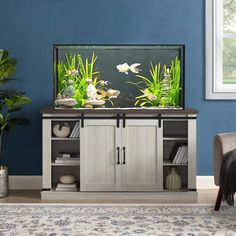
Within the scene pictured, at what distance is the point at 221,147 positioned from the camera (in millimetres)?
4270

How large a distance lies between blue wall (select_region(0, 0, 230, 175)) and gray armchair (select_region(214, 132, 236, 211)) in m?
0.97

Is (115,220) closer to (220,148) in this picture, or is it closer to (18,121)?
(220,148)

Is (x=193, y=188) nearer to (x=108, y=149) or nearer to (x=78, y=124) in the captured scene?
(x=108, y=149)

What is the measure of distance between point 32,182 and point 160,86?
1479mm

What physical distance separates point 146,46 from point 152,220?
1585 millimetres

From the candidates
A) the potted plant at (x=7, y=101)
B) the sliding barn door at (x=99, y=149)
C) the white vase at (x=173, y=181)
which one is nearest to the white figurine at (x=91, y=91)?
the sliding barn door at (x=99, y=149)

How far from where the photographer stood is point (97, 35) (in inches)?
207

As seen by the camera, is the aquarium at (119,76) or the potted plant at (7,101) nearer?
the potted plant at (7,101)

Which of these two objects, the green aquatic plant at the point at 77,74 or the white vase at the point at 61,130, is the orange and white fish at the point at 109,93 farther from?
the white vase at the point at 61,130

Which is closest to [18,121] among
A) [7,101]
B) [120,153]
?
[7,101]

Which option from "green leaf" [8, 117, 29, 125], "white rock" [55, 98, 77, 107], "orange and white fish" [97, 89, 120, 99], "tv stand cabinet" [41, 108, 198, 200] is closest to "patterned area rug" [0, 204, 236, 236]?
"tv stand cabinet" [41, 108, 198, 200]

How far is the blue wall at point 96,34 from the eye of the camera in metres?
5.25

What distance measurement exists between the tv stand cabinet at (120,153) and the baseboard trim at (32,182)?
0.50 m

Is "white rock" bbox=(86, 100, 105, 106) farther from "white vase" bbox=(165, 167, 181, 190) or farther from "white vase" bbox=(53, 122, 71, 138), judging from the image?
"white vase" bbox=(165, 167, 181, 190)
